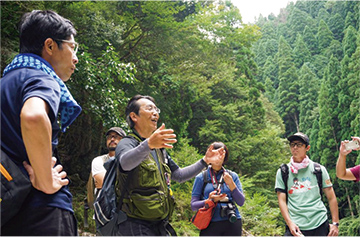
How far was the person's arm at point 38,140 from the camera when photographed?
62.4 inches

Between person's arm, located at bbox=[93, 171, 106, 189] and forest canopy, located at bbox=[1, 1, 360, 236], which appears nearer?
person's arm, located at bbox=[93, 171, 106, 189]

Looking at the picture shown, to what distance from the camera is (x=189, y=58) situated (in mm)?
14242

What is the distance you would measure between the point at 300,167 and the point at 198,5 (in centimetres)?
1103

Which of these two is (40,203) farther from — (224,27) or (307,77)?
(307,77)

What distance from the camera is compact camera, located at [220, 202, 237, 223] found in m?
4.19

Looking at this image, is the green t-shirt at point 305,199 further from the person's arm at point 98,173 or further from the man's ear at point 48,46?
the man's ear at point 48,46

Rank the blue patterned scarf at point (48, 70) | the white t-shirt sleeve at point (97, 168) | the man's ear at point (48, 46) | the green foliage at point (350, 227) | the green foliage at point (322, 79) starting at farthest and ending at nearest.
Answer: the green foliage at point (322, 79), the green foliage at point (350, 227), the white t-shirt sleeve at point (97, 168), the man's ear at point (48, 46), the blue patterned scarf at point (48, 70)

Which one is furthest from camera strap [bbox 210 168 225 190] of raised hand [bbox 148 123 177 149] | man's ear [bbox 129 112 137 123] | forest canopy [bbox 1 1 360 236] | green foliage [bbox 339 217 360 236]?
green foliage [bbox 339 217 360 236]

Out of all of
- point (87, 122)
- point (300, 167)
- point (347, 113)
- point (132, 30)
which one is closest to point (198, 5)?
point (132, 30)

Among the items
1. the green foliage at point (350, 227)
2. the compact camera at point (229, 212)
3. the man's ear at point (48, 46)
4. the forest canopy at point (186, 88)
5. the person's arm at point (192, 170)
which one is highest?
the forest canopy at point (186, 88)

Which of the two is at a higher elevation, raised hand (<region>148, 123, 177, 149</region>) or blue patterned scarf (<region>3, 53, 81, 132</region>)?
blue patterned scarf (<region>3, 53, 81, 132</region>)

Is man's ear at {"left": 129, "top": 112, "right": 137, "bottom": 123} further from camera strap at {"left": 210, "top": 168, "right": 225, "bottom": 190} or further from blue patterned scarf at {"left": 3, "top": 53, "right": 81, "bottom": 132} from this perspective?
camera strap at {"left": 210, "top": 168, "right": 225, "bottom": 190}

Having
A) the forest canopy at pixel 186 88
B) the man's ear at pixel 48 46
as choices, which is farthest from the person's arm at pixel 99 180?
the forest canopy at pixel 186 88

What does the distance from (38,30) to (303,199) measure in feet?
11.5
